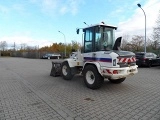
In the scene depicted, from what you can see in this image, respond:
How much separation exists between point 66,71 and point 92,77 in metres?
2.62

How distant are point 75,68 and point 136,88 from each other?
345 centimetres

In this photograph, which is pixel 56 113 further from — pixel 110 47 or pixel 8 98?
pixel 110 47

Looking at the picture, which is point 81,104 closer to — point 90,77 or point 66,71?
point 90,77

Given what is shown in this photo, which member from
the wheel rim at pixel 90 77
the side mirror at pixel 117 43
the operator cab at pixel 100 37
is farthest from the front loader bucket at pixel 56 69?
the side mirror at pixel 117 43

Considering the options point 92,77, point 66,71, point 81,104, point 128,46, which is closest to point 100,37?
point 92,77

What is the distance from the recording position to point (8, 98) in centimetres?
652

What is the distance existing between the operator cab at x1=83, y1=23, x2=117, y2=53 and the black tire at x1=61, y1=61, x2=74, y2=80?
5.90ft

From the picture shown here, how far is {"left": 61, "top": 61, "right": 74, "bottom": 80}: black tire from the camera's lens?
1008cm

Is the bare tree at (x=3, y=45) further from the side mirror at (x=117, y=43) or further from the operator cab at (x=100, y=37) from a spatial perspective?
the side mirror at (x=117, y=43)

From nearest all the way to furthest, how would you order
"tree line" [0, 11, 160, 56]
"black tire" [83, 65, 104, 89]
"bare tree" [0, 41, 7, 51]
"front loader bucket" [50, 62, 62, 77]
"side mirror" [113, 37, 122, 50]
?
"black tire" [83, 65, 104, 89] < "side mirror" [113, 37, 122, 50] < "front loader bucket" [50, 62, 62, 77] < "tree line" [0, 11, 160, 56] < "bare tree" [0, 41, 7, 51]

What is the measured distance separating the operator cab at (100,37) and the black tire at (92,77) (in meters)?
0.98

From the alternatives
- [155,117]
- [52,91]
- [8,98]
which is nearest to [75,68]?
[52,91]

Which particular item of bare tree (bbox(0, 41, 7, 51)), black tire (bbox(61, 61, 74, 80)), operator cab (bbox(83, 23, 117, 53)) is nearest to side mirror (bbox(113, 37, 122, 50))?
operator cab (bbox(83, 23, 117, 53))

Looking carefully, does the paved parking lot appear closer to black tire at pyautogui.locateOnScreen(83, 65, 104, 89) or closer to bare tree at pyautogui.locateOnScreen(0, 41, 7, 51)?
black tire at pyautogui.locateOnScreen(83, 65, 104, 89)
